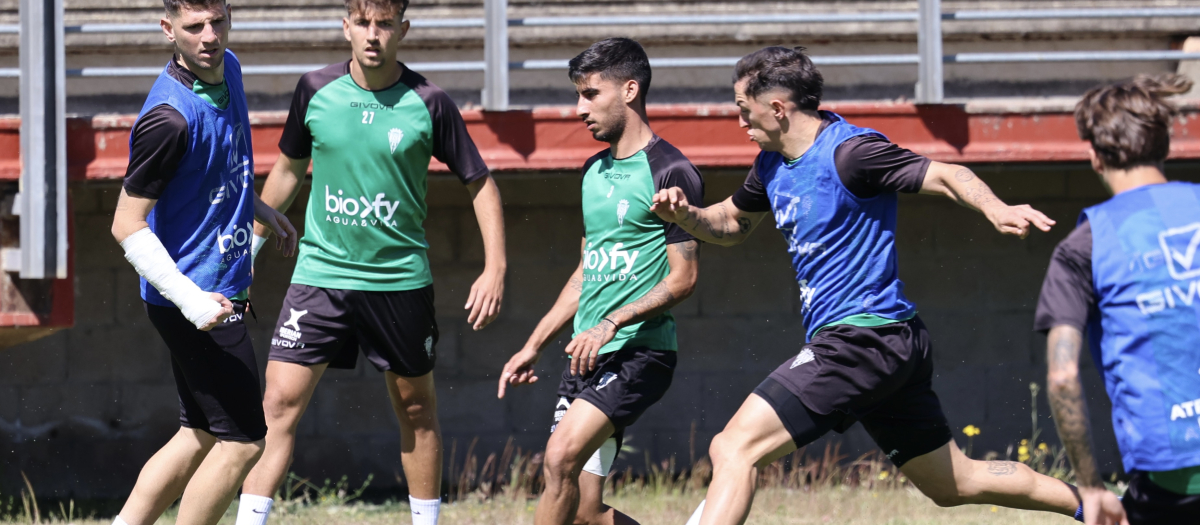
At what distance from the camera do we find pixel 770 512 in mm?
6270

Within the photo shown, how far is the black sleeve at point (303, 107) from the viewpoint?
4395 mm

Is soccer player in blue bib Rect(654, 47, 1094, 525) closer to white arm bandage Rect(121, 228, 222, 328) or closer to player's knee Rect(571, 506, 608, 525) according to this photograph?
player's knee Rect(571, 506, 608, 525)

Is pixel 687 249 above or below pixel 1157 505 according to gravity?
above

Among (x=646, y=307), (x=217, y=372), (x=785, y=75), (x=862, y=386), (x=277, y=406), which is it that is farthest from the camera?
(x=277, y=406)

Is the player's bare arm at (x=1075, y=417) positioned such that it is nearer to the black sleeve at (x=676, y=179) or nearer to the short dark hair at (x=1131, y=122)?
the short dark hair at (x=1131, y=122)

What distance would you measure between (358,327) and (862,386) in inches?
79.8

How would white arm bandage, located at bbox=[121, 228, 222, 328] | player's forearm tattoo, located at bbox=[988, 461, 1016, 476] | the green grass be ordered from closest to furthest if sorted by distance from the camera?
white arm bandage, located at bbox=[121, 228, 222, 328]
player's forearm tattoo, located at bbox=[988, 461, 1016, 476]
the green grass

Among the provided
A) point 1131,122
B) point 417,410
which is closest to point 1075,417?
point 1131,122

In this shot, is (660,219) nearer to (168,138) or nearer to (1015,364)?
(168,138)

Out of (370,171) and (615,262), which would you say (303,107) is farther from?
(615,262)

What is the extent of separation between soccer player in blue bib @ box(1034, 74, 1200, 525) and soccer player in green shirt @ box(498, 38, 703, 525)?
5.36ft

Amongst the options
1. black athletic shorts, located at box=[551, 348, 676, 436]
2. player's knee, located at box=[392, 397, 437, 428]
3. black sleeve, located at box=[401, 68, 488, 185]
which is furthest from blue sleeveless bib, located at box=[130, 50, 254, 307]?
black athletic shorts, located at box=[551, 348, 676, 436]

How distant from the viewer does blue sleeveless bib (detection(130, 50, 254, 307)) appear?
3693 mm

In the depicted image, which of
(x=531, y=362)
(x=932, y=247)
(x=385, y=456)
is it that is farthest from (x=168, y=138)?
(x=932, y=247)
